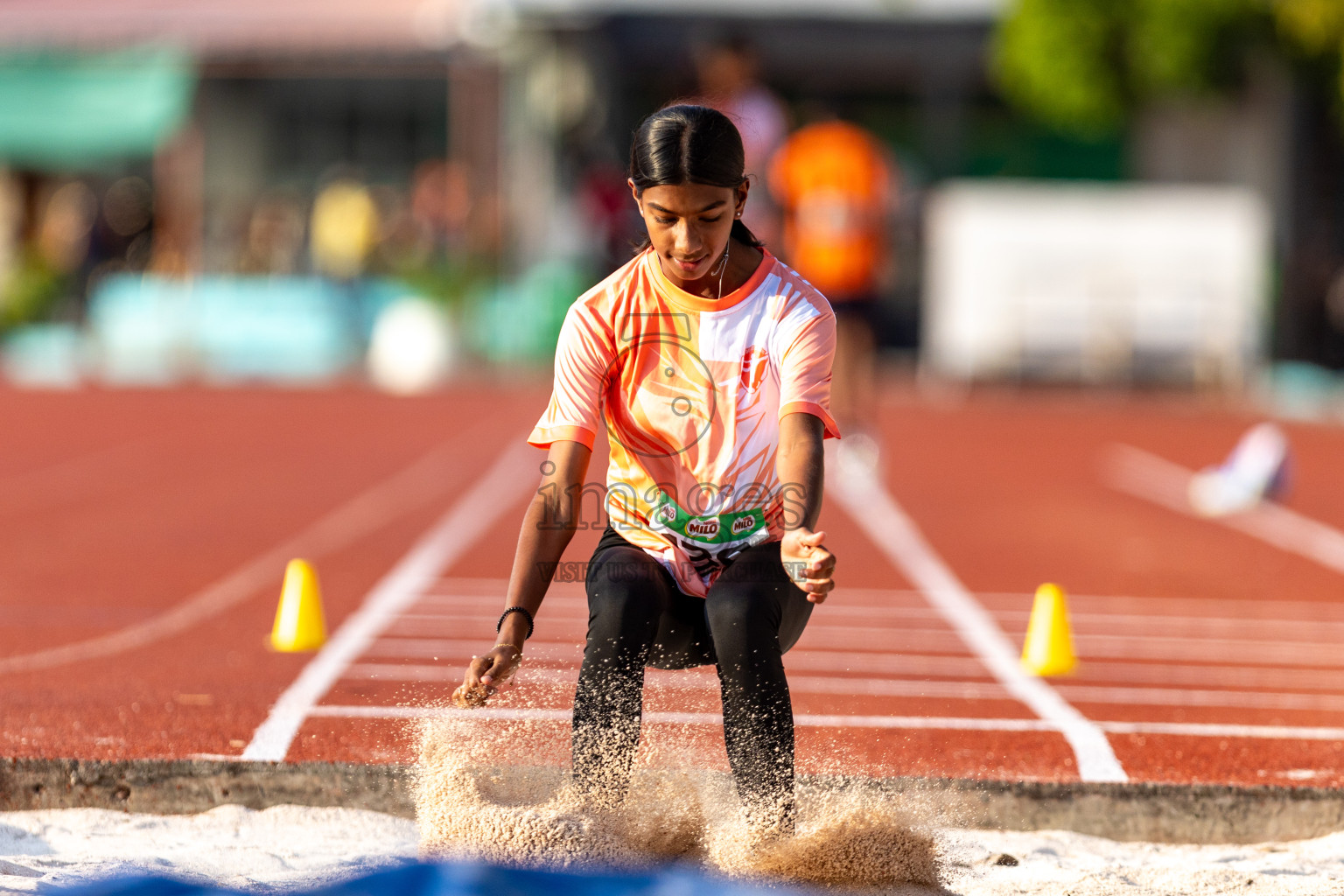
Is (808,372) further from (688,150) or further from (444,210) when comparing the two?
(444,210)

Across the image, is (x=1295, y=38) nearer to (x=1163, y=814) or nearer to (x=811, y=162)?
(x=811, y=162)

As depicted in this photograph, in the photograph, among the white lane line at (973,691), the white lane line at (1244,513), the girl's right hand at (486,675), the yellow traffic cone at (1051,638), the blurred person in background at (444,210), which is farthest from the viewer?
the blurred person in background at (444,210)

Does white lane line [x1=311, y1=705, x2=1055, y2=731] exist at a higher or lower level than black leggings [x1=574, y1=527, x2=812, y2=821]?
lower

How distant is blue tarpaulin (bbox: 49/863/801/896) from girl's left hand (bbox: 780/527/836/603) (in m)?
0.62

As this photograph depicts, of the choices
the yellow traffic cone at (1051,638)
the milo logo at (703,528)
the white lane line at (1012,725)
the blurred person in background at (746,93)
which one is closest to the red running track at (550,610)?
the white lane line at (1012,725)

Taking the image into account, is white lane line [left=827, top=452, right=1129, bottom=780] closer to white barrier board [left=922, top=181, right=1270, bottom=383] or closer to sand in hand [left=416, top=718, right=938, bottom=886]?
sand in hand [left=416, top=718, right=938, bottom=886]

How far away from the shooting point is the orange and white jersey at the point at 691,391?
402cm

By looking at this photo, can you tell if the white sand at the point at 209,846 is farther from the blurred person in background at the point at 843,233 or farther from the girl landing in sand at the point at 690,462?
the blurred person in background at the point at 843,233

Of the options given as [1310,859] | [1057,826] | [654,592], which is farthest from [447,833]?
[1310,859]

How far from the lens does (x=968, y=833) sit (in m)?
4.61

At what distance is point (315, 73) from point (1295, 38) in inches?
537

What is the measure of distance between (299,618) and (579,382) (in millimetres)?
3077

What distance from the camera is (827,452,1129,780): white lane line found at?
554cm

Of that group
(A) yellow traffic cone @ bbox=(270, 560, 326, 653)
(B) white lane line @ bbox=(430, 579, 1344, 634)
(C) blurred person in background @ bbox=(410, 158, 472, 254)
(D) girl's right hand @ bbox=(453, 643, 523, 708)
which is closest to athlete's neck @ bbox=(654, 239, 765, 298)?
(D) girl's right hand @ bbox=(453, 643, 523, 708)
